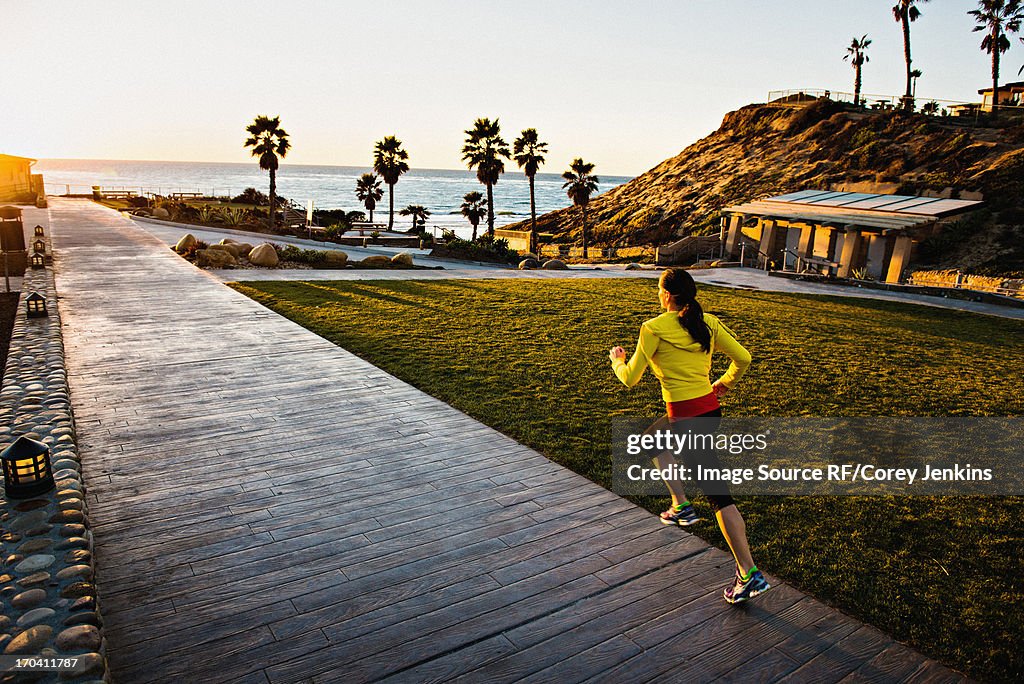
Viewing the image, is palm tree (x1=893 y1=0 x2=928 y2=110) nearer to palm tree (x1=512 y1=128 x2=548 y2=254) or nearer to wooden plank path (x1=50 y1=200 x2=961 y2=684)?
palm tree (x1=512 y1=128 x2=548 y2=254)

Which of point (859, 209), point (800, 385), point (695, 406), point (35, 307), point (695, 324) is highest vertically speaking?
point (859, 209)

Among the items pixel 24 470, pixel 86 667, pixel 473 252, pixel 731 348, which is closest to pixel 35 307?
pixel 24 470

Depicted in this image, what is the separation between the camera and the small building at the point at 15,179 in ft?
139

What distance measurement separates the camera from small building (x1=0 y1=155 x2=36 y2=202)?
139 feet

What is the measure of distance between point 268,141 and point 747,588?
47.0m

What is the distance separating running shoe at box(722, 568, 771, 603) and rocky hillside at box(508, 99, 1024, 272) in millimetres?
30729

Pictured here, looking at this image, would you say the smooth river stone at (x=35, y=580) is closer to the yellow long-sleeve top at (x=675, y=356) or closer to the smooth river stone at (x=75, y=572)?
the smooth river stone at (x=75, y=572)

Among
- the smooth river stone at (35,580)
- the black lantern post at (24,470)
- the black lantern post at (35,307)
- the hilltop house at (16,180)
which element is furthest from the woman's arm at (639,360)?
the hilltop house at (16,180)

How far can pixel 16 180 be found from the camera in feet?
150

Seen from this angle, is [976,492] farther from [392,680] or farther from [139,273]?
[139,273]

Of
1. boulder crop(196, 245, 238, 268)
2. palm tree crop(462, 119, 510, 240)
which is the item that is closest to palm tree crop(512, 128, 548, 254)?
palm tree crop(462, 119, 510, 240)

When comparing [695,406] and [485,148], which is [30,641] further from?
[485,148]

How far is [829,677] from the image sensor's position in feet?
10.8

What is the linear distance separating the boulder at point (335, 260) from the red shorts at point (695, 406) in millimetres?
19695
